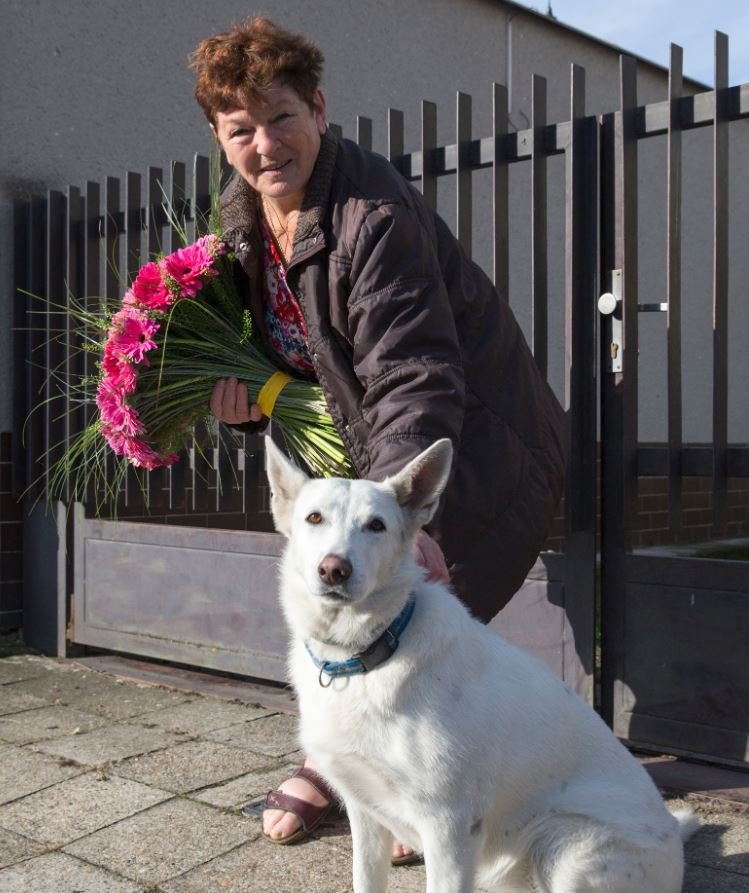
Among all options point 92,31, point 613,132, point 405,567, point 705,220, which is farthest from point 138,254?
point 705,220

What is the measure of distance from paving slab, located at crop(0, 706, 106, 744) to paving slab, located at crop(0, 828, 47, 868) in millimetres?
995

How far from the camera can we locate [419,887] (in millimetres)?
2805

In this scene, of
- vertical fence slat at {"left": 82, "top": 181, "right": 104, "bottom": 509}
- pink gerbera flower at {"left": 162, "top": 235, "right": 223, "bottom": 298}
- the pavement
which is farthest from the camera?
vertical fence slat at {"left": 82, "top": 181, "right": 104, "bottom": 509}

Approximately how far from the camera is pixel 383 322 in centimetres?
285

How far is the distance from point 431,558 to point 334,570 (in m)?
0.53

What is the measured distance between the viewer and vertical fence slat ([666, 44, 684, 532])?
375 centimetres

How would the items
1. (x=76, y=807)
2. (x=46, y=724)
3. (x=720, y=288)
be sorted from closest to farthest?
1. (x=76, y=807)
2. (x=720, y=288)
3. (x=46, y=724)

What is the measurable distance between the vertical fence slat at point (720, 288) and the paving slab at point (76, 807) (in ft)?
7.40

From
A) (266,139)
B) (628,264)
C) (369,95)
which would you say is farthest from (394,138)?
(369,95)

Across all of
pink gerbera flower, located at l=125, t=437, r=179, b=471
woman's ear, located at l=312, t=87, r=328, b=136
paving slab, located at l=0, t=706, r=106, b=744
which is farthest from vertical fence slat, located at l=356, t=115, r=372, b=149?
paving slab, located at l=0, t=706, r=106, b=744

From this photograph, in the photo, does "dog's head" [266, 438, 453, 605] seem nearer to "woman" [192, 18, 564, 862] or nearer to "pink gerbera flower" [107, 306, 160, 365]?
"woman" [192, 18, 564, 862]

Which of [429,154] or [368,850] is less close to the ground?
[429,154]

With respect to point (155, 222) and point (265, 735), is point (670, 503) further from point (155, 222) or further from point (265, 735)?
point (155, 222)

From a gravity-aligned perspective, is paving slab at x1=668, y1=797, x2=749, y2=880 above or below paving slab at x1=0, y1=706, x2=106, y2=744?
below
